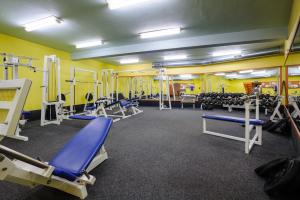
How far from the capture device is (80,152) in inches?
64.0

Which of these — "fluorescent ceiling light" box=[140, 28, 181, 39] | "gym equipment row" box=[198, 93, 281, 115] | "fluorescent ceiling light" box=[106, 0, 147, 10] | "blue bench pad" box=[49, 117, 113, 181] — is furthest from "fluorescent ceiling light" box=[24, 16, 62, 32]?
"gym equipment row" box=[198, 93, 281, 115]

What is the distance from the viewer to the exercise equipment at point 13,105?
3.09ft

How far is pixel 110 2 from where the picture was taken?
9.16 feet

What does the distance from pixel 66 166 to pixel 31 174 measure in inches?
12.9

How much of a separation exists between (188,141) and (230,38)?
326 cm

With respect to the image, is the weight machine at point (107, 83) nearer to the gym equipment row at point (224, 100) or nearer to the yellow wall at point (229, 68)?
the yellow wall at point (229, 68)

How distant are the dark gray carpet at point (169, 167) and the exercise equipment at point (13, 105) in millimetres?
896

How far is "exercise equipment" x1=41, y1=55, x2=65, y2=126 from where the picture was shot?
432 cm

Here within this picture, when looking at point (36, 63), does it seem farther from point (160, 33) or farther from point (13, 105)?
point (13, 105)

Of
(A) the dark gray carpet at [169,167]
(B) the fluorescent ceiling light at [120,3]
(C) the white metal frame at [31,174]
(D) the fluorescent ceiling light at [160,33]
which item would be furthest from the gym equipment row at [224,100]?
(C) the white metal frame at [31,174]

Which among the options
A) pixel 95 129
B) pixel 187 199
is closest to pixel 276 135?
pixel 187 199

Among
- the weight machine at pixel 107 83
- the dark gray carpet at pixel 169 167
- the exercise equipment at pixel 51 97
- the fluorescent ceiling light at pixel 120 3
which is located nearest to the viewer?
the dark gray carpet at pixel 169 167

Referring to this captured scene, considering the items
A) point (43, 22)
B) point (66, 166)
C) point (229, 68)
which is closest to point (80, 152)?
point (66, 166)

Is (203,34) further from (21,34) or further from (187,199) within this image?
(21,34)
